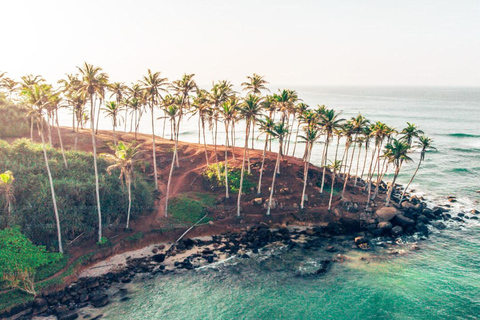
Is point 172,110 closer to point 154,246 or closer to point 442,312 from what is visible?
point 154,246

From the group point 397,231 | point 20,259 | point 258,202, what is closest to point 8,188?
point 20,259

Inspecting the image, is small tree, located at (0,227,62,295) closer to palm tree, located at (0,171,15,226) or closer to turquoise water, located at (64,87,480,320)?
palm tree, located at (0,171,15,226)

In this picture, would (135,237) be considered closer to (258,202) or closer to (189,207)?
(189,207)

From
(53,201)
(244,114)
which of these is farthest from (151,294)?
(244,114)

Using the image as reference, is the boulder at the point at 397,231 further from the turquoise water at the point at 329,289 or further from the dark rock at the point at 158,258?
the dark rock at the point at 158,258

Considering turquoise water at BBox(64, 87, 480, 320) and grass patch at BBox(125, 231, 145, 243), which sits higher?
grass patch at BBox(125, 231, 145, 243)

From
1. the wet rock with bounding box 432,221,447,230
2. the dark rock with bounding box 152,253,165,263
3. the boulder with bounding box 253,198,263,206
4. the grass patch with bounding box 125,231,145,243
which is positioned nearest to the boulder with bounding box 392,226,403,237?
the wet rock with bounding box 432,221,447,230

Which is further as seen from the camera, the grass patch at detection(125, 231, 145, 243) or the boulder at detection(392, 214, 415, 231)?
the boulder at detection(392, 214, 415, 231)
